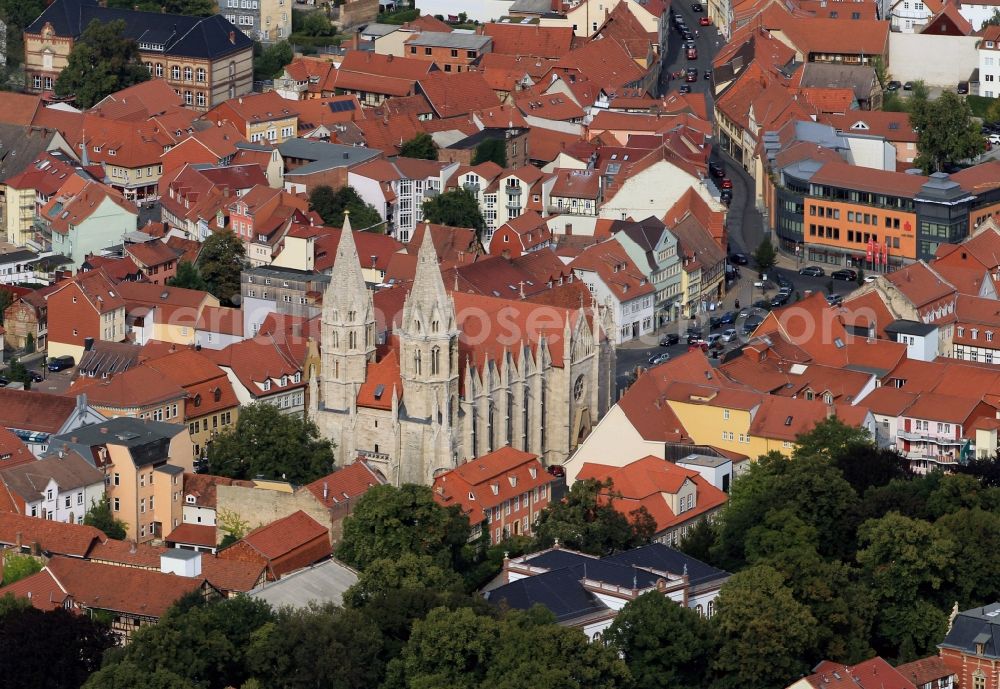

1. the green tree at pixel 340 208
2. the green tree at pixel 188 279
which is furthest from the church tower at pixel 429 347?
the green tree at pixel 340 208

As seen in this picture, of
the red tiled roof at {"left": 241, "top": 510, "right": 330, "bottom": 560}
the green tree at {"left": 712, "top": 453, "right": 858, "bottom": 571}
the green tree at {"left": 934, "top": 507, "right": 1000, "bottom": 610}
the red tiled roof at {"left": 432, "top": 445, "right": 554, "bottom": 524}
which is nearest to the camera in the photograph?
the green tree at {"left": 934, "top": 507, "right": 1000, "bottom": 610}

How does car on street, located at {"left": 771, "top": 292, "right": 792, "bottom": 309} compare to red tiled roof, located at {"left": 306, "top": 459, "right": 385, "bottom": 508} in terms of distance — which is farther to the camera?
car on street, located at {"left": 771, "top": 292, "right": 792, "bottom": 309}

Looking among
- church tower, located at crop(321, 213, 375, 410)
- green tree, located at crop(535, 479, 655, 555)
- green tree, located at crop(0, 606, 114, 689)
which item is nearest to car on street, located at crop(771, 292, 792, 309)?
church tower, located at crop(321, 213, 375, 410)

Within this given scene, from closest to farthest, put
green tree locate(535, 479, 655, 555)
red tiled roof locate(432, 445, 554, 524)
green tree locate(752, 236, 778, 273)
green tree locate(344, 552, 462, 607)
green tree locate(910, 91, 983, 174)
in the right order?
1. green tree locate(344, 552, 462, 607)
2. green tree locate(535, 479, 655, 555)
3. red tiled roof locate(432, 445, 554, 524)
4. green tree locate(752, 236, 778, 273)
5. green tree locate(910, 91, 983, 174)

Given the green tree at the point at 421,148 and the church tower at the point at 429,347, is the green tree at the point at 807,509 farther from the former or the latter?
the green tree at the point at 421,148

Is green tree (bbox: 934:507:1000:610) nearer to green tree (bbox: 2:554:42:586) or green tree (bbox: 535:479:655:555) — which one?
green tree (bbox: 535:479:655:555)

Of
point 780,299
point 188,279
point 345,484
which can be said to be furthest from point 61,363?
point 780,299

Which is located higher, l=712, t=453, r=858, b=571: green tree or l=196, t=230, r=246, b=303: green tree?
l=712, t=453, r=858, b=571: green tree

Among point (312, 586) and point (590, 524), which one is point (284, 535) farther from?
point (590, 524)

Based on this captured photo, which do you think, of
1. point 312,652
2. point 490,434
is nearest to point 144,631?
point 312,652
